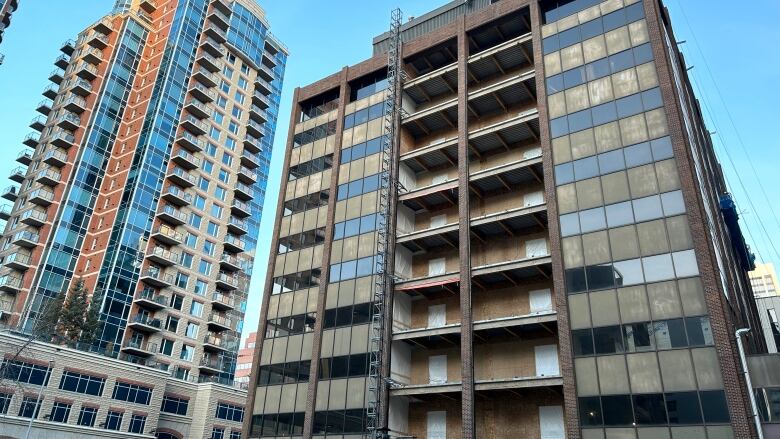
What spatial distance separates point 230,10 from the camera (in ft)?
298

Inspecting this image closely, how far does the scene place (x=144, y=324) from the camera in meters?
66.1

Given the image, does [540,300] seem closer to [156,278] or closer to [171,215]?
[156,278]

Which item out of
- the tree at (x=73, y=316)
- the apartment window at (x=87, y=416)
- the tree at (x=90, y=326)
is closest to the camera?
the apartment window at (x=87, y=416)

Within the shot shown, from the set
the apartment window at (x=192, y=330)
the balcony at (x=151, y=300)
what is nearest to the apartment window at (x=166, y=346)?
the apartment window at (x=192, y=330)

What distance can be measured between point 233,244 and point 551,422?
56.0m

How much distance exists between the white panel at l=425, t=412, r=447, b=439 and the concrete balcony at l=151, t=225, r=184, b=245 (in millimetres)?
45451

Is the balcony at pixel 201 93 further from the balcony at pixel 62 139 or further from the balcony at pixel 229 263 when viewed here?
the balcony at pixel 229 263

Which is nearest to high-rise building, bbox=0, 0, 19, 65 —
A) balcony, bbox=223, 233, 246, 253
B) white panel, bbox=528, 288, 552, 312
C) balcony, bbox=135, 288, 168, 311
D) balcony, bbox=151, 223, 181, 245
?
balcony, bbox=151, 223, 181, 245

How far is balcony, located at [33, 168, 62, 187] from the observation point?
72.4 m

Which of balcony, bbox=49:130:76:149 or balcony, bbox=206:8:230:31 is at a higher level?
balcony, bbox=206:8:230:31

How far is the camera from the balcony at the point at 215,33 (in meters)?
86.4

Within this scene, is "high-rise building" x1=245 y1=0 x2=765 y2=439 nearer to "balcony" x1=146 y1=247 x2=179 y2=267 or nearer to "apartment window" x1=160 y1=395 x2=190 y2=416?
"apartment window" x1=160 y1=395 x2=190 y2=416

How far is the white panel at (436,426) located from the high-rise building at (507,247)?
123mm

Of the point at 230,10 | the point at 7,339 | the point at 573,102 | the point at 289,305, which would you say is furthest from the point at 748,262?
the point at 230,10
